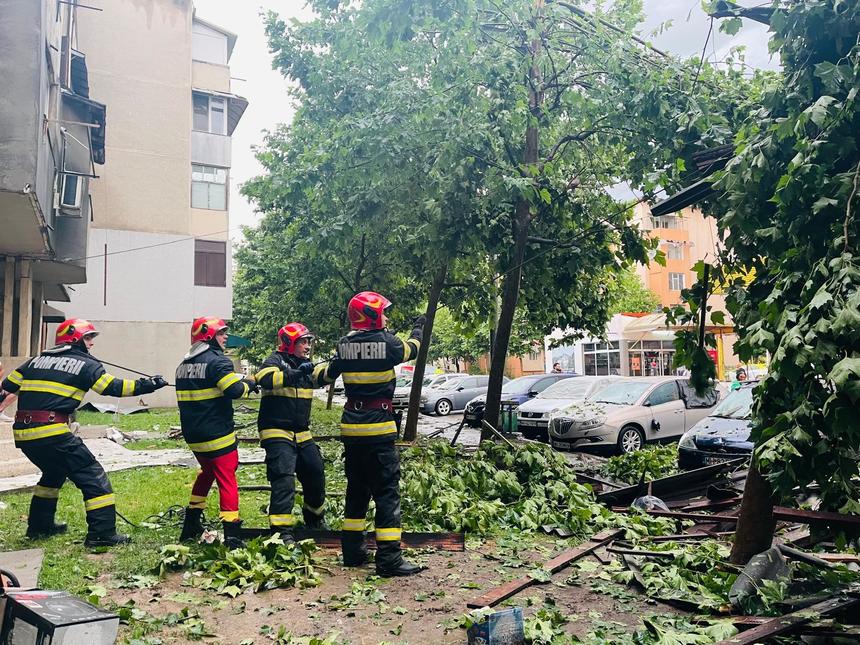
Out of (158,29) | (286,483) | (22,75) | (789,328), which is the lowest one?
(286,483)

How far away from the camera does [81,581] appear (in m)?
5.30

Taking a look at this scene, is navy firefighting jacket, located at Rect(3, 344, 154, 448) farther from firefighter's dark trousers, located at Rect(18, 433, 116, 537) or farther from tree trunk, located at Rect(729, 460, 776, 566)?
tree trunk, located at Rect(729, 460, 776, 566)

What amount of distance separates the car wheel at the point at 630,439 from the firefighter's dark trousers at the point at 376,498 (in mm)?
8594

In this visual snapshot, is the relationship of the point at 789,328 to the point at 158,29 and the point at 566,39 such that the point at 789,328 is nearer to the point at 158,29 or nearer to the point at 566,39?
the point at 566,39

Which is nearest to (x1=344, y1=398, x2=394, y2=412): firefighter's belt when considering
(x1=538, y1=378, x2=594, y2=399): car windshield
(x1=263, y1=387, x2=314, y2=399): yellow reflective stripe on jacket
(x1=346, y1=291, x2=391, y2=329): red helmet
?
(x1=346, y1=291, x2=391, y2=329): red helmet

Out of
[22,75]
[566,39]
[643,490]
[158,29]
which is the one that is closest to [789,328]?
[643,490]

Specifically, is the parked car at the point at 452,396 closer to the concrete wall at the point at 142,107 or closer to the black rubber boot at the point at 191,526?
the concrete wall at the point at 142,107

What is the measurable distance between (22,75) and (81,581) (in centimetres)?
642

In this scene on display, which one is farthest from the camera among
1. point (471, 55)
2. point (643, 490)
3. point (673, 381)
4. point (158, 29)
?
point (158, 29)

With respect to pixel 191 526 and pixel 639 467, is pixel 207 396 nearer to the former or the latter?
pixel 191 526

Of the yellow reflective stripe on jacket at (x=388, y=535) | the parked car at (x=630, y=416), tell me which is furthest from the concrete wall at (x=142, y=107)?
the yellow reflective stripe on jacket at (x=388, y=535)

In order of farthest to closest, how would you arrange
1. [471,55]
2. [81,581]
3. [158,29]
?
1. [158,29]
2. [471,55]
3. [81,581]

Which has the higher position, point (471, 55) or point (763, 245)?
point (471, 55)

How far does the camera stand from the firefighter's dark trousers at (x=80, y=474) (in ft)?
20.5
